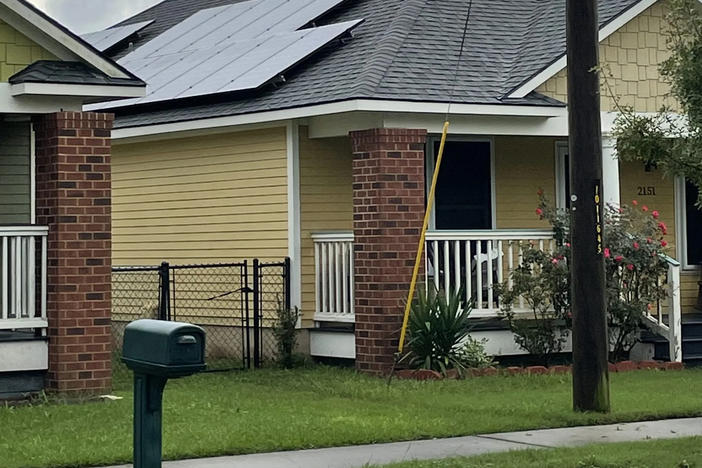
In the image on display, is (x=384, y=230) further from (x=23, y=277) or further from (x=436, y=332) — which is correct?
(x=23, y=277)

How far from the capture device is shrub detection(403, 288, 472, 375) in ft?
51.4

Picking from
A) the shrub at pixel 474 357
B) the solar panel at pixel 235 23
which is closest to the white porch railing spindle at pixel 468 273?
the shrub at pixel 474 357

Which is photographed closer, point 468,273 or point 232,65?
point 468,273

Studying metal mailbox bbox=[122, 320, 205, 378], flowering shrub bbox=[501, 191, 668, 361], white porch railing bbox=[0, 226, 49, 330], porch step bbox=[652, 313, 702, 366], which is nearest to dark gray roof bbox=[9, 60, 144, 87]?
white porch railing bbox=[0, 226, 49, 330]

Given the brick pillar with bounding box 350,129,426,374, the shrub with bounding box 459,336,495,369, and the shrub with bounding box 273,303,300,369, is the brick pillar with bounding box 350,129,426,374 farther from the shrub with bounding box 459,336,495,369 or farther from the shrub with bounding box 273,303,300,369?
the shrub with bounding box 273,303,300,369

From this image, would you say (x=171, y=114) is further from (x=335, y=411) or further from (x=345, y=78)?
(x=335, y=411)

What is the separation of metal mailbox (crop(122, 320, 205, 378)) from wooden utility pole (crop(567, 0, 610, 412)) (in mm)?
6223

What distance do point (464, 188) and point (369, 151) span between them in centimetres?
278

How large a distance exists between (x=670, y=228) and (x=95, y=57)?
31.8ft

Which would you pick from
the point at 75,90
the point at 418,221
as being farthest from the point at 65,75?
the point at 418,221

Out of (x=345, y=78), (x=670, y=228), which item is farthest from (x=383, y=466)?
(x=670, y=228)

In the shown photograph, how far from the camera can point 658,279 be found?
55.7ft

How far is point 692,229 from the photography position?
20.5 metres

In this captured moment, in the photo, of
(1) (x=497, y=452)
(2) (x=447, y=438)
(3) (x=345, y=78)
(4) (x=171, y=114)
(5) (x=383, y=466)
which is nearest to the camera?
(5) (x=383, y=466)
